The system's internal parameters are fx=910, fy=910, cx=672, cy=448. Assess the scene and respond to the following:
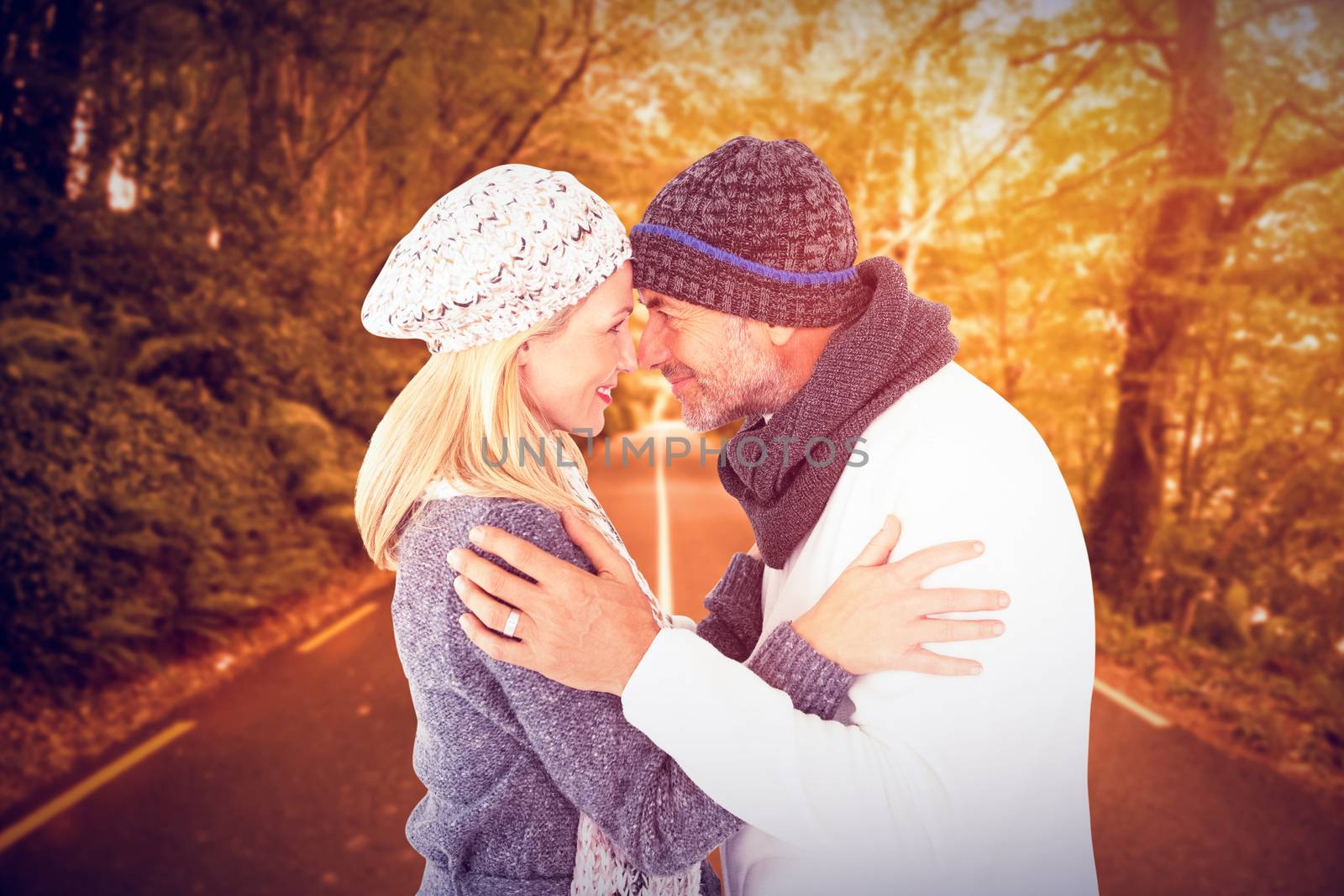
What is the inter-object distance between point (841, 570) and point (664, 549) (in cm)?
1046

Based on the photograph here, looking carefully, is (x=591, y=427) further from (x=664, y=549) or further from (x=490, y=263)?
(x=664, y=549)

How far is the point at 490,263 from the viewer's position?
1.76 meters

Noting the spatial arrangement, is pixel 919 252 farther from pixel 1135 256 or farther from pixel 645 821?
pixel 645 821

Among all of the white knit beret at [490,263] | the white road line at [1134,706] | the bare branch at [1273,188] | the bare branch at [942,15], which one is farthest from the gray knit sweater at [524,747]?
the bare branch at [942,15]

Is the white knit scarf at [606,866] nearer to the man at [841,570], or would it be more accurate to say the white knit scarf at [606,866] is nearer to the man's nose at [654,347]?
the man at [841,570]

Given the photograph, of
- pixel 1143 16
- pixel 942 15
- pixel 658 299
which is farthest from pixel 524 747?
pixel 942 15

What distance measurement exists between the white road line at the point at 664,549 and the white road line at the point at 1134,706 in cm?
362

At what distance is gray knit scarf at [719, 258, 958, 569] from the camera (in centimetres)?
200

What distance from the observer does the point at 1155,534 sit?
917cm

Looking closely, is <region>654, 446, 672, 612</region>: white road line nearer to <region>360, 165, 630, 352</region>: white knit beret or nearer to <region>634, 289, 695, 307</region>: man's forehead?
<region>634, 289, 695, 307</region>: man's forehead

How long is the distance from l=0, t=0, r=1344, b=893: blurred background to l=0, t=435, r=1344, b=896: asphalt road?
25mm

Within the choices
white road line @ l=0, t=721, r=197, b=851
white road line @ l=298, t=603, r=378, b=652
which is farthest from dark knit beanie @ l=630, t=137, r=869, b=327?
white road line @ l=298, t=603, r=378, b=652

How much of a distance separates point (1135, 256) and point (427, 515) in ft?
28.4

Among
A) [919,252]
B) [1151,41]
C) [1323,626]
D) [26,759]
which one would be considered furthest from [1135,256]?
[26,759]
